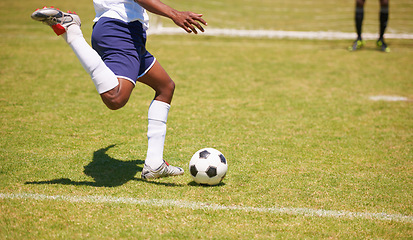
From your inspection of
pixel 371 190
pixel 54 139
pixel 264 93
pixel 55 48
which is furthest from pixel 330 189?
pixel 55 48

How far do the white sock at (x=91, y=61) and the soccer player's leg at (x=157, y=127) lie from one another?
1.94 feet

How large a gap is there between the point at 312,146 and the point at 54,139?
3.03m

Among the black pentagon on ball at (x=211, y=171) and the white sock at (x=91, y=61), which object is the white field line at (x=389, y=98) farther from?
the white sock at (x=91, y=61)

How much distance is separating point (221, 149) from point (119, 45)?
1758 mm

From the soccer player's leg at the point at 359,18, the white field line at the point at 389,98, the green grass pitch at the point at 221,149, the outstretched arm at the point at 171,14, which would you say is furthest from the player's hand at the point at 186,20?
the soccer player's leg at the point at 359,18

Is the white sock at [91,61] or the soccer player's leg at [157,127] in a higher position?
the white sock at [91,61]

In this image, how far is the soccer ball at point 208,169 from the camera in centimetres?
365

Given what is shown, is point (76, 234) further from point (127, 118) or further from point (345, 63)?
point (345, 63)

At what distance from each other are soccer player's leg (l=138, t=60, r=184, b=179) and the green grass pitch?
116 mm

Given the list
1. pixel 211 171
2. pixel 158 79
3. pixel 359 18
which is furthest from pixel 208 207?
pixel 359 18

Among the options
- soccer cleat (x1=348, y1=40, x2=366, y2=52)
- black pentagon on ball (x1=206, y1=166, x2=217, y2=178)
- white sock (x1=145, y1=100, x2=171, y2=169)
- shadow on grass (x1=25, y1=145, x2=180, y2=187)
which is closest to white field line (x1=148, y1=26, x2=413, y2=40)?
soccer cleat (x1=348, y1=40, x2=366, y2=52)

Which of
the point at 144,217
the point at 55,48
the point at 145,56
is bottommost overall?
the point at 55,48

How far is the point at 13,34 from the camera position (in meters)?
12.2

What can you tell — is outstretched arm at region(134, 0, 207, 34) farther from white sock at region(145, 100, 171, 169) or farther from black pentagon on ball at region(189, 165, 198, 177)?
black pentagon on ball at region(189, 165, 198, 177)
